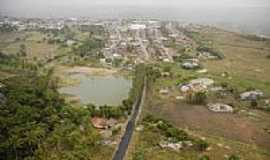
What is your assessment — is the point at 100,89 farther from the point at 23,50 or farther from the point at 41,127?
the point at 23,50

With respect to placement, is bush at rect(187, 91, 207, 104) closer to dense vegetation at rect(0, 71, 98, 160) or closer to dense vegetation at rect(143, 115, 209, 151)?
dense vegetation at rect(143, 115, 209, 151)

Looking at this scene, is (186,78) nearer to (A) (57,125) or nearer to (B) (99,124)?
(B) (99,124)

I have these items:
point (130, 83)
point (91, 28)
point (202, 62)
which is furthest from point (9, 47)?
point (202, 62)

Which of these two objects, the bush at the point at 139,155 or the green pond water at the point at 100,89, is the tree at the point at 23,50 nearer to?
the green pond water at the point at 100,89

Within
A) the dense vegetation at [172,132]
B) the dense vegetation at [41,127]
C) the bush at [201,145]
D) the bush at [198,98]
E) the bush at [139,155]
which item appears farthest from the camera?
the bush at [198,98]

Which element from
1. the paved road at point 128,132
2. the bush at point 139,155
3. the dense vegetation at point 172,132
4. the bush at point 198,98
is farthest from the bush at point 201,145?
the bush at point 198,98

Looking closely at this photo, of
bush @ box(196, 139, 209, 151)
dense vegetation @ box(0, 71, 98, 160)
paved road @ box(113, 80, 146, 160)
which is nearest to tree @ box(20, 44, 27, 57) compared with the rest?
dense vegetation @ box(0, 71, 98, 160)

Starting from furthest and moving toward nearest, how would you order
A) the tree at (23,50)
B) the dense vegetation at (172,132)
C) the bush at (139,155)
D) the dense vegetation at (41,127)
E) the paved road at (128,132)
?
the tree at (23,50), the dense vegetation at (172,132), the paved road at (128,132), the bush at (139,155), the dense vegetation at (41,127)
